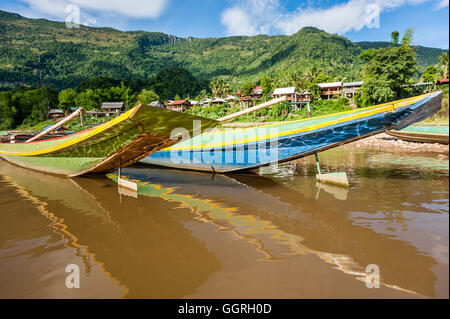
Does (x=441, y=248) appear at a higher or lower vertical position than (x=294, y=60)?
lower

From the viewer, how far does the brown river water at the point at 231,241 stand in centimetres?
223

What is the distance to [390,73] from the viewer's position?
29594 mm

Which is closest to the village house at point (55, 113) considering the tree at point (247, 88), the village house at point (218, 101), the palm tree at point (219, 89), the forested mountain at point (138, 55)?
the forested mountain at point (138, 55)

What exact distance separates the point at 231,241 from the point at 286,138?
386cm

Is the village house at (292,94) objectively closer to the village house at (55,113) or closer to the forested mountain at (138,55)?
the forested mountain at (138,55)

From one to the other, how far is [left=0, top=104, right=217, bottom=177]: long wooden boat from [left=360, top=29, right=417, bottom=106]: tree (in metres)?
31.9

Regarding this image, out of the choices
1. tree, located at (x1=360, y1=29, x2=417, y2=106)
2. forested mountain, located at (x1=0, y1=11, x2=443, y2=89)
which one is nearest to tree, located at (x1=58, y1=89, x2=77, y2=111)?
forested mountain, located at (x1=0, y1=11, x2=443, y2=89)

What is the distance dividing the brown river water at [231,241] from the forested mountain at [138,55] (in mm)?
75972

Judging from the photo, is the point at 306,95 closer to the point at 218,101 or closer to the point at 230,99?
the point at 230,99

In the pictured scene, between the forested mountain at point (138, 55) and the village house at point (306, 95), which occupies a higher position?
the forested mountain at point (138, 55)
